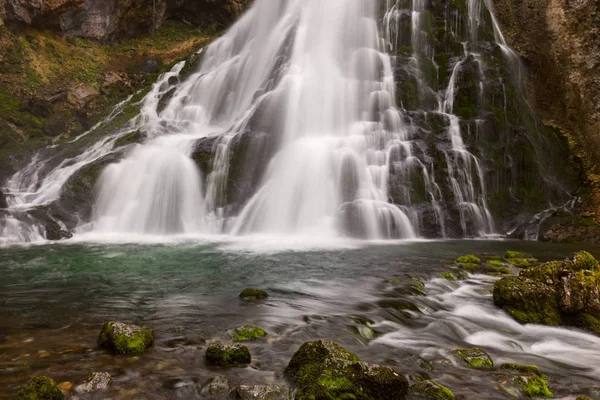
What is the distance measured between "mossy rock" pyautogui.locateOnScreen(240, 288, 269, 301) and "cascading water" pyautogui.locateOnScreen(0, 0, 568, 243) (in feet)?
27.9

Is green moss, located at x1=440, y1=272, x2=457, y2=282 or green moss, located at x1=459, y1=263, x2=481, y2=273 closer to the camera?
green moss, located at x1=440, y1=272, x2=457, y2=282

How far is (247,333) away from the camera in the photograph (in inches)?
211

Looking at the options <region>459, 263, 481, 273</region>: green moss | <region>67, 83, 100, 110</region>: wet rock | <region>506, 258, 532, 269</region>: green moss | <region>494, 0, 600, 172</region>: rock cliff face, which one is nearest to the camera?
<region>459, 263, 481, 273</region>: green moss

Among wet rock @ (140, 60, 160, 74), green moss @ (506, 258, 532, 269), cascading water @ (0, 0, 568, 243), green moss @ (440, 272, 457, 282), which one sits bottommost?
green moss @ (440, 272, 457, 282)

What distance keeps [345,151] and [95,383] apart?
15.2 metres

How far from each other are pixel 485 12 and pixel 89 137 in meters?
24.4

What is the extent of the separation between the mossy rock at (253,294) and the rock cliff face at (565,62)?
65.1 ft

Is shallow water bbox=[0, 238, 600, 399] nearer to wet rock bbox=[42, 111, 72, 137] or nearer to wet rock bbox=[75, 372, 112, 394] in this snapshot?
wet rock bbox=[75, 372, 112, 394]

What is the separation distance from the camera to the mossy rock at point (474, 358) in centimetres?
478

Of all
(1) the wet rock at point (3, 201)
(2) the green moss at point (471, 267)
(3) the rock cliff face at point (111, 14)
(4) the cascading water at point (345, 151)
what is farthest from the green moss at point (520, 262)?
(3) the rock cliff face at point (111, 14)

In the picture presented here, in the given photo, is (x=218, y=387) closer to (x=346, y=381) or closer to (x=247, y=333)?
(x=346, y=381)

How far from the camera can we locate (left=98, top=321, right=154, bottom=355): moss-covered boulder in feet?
14.9

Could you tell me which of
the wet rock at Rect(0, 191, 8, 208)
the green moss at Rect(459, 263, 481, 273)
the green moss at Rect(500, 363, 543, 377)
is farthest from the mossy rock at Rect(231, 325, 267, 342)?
the wet rock at Rect(0, 191, 8, 208)

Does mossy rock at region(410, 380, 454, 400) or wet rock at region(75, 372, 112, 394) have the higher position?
wet rock at region(75, 372, 112, 394)
